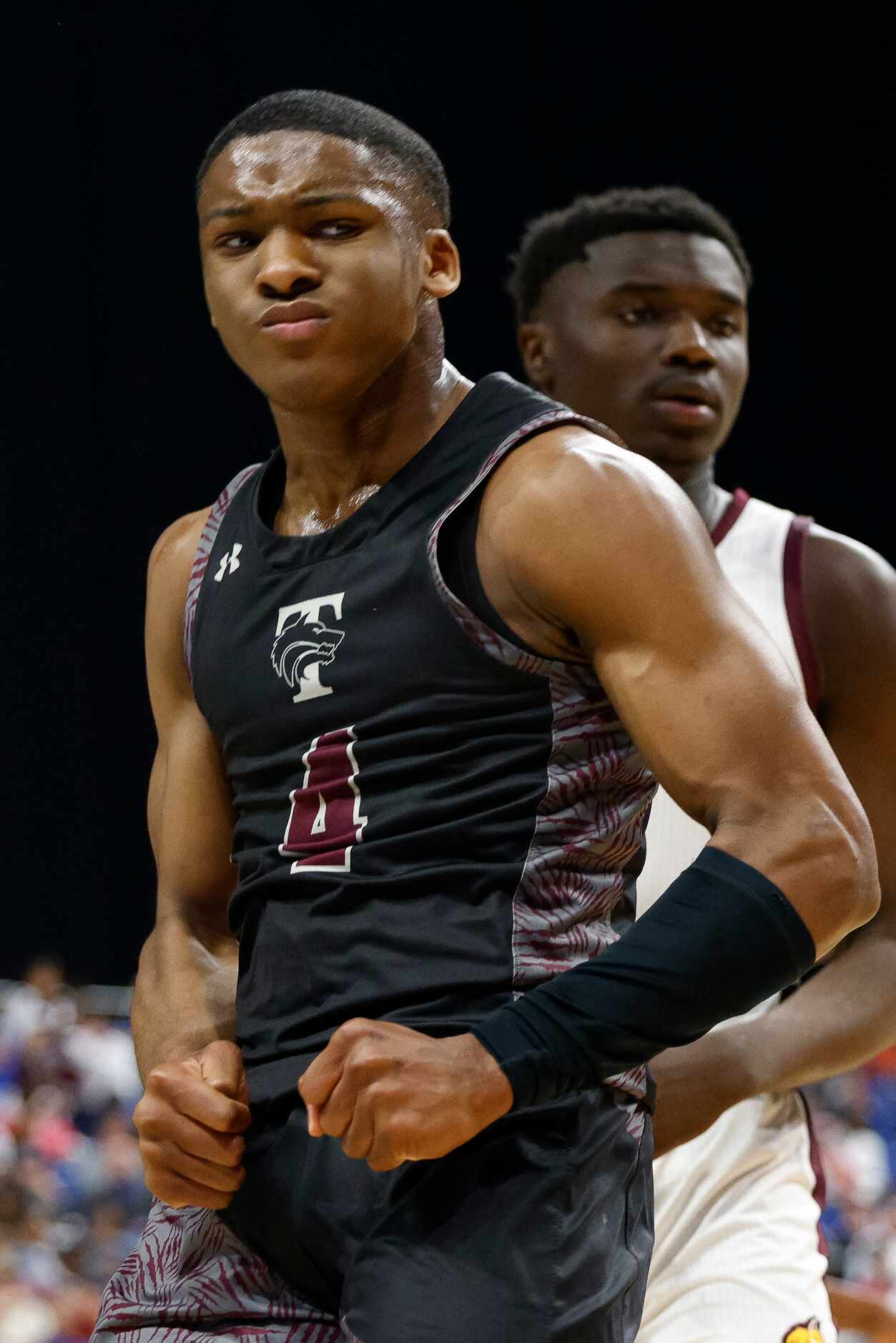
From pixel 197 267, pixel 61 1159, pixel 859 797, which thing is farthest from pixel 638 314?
pixel 197 267

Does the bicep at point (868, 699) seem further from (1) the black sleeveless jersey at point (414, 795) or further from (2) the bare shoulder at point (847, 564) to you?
(1) the black sleeveless jersey at point (414, 795)

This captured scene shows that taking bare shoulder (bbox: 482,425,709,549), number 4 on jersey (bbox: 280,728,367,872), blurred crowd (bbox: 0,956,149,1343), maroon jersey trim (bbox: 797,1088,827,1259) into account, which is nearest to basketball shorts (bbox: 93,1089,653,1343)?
number 4 on jersey (bbox: 280,728,367,872)

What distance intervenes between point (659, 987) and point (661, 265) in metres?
1.91

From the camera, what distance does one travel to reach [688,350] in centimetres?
289

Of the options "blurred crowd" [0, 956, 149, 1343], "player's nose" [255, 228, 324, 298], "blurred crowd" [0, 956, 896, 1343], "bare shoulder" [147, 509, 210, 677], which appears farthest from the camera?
"blurred crowd" [0, 956, 896, 1343]

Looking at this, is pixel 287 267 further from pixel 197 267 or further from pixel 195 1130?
pixel 197 267

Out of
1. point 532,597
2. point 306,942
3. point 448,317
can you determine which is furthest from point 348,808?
point 448,317

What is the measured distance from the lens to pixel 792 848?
142 cm

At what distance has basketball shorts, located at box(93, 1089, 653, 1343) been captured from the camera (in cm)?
142

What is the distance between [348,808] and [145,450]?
7488 mm

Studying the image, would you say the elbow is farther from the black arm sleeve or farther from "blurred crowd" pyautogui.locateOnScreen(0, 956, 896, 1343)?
"blurred crowd" pyautogui.locateOnScreen(0, 956, 896, 1343)

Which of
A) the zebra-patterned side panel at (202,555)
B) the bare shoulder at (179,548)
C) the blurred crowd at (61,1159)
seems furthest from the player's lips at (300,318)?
the blurred crowd at (61,1159)

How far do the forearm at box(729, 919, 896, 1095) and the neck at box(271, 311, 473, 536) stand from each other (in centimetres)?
98

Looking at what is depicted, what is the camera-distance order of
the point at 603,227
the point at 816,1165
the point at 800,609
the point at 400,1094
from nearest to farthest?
the point at 400,1094 < the point at 816,1165 < the point at 800,609 < the point at 603,227
